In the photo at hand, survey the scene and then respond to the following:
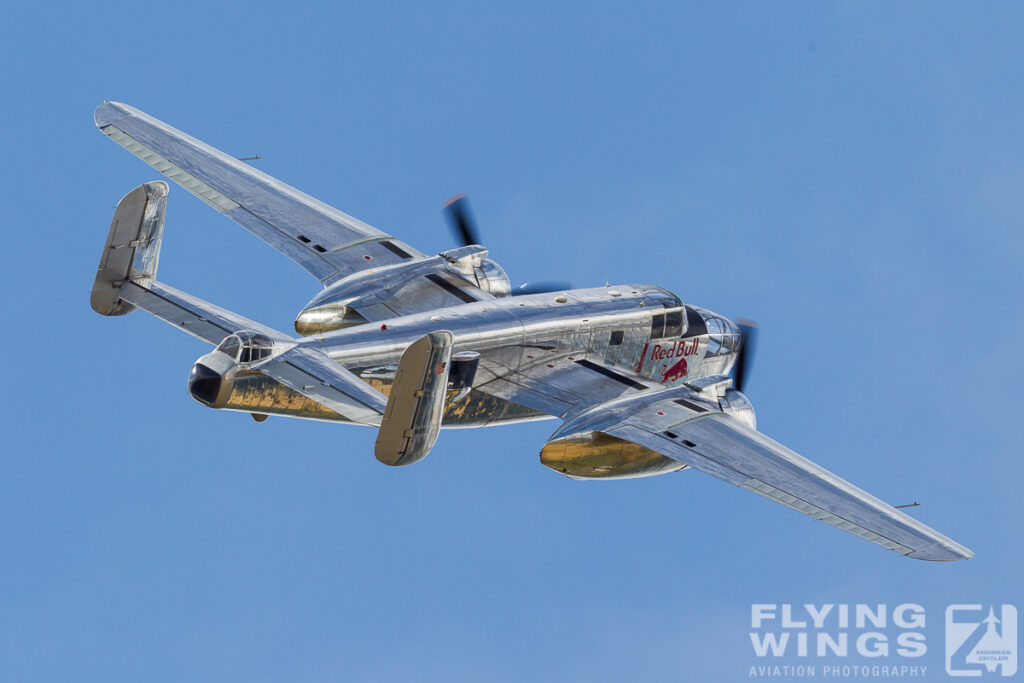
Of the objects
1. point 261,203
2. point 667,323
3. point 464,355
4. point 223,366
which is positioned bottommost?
point 223,366

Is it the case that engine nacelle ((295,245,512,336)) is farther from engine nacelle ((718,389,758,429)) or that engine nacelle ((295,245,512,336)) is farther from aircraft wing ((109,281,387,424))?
engine nacelle ((718,389,758,429))

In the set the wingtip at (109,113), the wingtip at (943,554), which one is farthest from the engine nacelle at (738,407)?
the wingtip at (109,113)

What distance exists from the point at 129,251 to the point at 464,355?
27.8ft

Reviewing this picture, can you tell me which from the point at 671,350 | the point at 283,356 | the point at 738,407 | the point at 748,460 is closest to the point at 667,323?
the point at 671,350

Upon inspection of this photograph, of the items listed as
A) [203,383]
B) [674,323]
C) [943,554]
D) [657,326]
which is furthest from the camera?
[674,323]

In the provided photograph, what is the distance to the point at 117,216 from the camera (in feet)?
135

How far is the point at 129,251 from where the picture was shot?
41406mm

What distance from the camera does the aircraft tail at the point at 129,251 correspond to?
41.3m

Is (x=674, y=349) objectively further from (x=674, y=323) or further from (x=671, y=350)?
(x=674, y=323)

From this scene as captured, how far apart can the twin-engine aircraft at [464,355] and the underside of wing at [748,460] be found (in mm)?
45

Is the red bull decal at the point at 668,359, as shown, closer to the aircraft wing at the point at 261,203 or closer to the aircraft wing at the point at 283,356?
the aircraft wing at the point at 261,203

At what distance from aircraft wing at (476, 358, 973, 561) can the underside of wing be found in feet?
0.08

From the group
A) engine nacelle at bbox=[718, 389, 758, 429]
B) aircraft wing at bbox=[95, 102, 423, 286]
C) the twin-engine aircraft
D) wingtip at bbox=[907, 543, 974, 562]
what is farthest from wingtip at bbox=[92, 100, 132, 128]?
wingtip at bbox=[907, 543, 974, 562]

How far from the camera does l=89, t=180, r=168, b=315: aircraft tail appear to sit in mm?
41312
